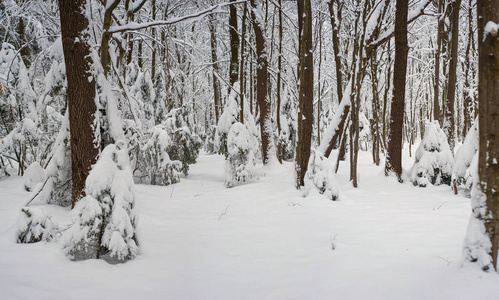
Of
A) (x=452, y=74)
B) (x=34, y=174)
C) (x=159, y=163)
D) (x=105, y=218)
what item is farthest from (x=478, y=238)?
(x=159, y=163)

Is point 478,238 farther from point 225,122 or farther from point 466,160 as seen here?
point 225,122

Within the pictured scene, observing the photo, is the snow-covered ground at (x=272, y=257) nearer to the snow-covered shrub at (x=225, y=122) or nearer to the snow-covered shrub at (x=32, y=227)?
the snow-covered shrub at (x=32, y=227)

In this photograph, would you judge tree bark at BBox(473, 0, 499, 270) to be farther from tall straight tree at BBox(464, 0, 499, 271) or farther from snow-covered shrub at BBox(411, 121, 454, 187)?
snow-covered shrub at BBox(411, 121, 454, 187)

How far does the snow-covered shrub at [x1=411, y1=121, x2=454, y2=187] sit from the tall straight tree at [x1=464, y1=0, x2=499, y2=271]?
4.97 meters

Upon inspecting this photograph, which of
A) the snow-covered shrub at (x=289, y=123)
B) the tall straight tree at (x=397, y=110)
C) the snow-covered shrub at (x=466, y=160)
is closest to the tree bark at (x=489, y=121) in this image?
the snow-covered shrub at (x=466, y=160)

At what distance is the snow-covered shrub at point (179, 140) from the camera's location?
26.2 ft

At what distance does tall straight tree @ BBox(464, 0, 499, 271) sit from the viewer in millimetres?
1938

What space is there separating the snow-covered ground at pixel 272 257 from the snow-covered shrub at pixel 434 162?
1502 millimetres

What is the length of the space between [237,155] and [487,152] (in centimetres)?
586

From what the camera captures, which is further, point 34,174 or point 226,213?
point 34,174

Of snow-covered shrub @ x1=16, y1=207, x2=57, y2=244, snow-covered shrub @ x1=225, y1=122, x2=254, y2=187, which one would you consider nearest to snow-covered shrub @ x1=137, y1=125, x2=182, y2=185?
snow-covered shrub @ x1=225, y1=122, x2=254, y2=187

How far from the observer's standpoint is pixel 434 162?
6.60 m

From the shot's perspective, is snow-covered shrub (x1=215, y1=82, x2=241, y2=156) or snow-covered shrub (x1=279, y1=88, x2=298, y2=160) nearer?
snow-covered shrub (x1=215, y1=82, x2=241, y2=156)

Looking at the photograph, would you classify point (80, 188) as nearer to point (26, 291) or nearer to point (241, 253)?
point (26, 291)
